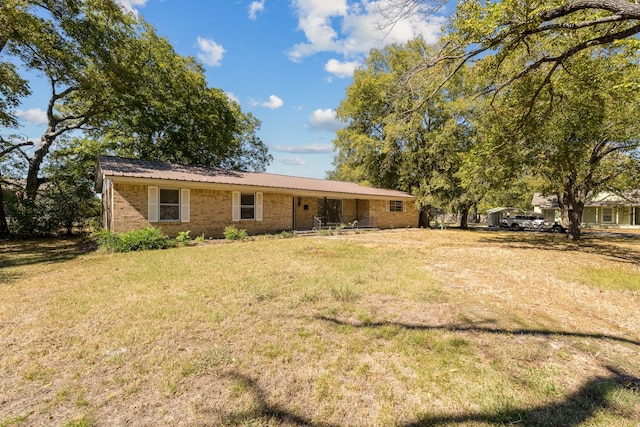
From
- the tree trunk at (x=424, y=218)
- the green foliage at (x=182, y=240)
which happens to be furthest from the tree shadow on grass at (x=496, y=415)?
the tree trunk at (x=424, y=218)

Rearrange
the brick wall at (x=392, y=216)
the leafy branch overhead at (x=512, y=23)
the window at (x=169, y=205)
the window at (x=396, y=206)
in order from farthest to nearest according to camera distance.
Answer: the window at (x=396, y=206) → the brick wall at (x=392, y=216) → the window at (x=169, y=205) → the leafy branch overhead at (x=512, y=23)

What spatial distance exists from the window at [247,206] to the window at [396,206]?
11.8 metres

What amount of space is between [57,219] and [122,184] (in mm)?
6995

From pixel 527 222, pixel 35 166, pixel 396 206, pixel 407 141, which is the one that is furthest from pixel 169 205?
pixel 527 222

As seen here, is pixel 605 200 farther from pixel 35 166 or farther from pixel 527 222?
pixel 35 166

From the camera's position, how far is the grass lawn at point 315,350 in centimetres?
238

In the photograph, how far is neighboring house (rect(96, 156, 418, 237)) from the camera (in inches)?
465

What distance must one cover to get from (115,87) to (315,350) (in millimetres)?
17107

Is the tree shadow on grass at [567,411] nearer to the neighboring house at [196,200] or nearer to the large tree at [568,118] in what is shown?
the large tree at [568,118]

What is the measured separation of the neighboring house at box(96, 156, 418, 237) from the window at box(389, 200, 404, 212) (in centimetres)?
330

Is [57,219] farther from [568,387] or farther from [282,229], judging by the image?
[568,387]

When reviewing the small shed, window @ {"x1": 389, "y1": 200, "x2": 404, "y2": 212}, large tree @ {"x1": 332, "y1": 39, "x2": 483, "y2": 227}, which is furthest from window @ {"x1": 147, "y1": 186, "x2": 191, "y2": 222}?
the small shed

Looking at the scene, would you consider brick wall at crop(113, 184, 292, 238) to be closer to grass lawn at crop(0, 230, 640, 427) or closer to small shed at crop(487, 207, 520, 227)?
grass lawn at crop(0, 230, 640, 427)

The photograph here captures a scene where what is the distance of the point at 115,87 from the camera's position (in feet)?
48.7
